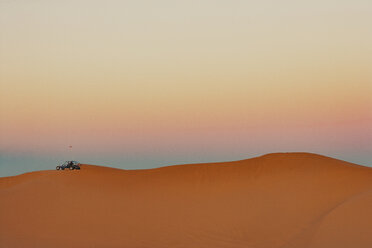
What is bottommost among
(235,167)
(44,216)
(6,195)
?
(44,216)

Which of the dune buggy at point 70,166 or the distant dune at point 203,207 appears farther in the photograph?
the dune buggy at point 70,166

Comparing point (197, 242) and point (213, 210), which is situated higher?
point (213, 210)

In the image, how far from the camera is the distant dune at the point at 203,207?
1321 centimetres

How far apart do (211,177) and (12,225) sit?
9.39m

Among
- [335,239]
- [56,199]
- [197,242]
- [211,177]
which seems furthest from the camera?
[211,177]

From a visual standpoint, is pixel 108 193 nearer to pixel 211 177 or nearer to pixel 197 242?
pixel 211 177

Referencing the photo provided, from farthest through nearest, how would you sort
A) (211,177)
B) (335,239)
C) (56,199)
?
(211,177), (56,199), (335,239)

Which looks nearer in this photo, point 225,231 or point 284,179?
point 225,231

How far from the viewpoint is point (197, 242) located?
525 inches

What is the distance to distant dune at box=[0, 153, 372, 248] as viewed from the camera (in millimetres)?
13211

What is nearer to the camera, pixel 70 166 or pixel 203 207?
pixel 203 207

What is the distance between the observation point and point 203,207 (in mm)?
16234

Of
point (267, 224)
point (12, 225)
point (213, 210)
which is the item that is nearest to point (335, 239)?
point (267, 224)

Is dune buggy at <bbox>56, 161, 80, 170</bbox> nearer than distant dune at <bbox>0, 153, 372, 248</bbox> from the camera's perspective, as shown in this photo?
No
